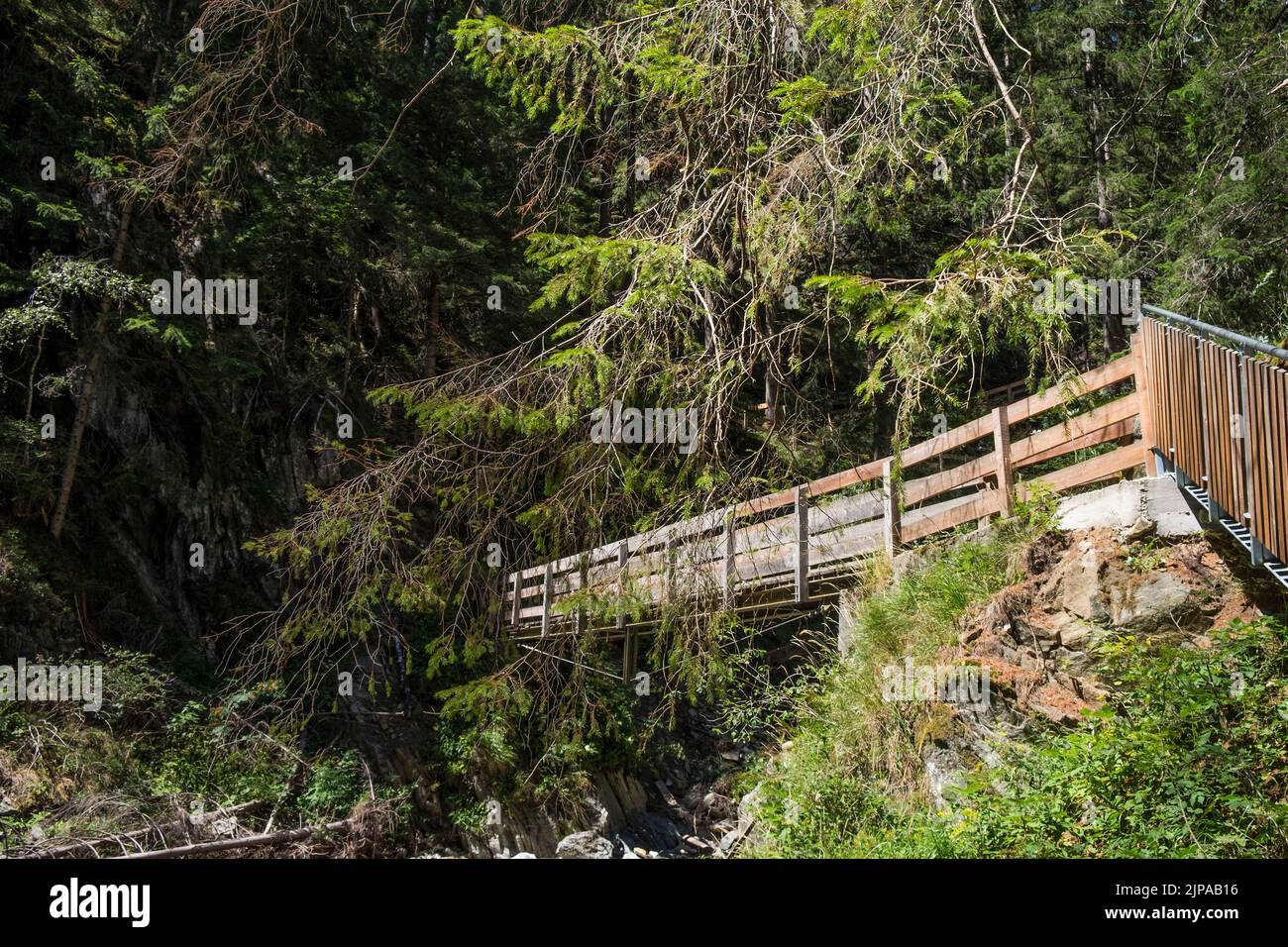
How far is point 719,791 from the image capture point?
53.5 feet

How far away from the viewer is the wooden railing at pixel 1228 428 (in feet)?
14.6

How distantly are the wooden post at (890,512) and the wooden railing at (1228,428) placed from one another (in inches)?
79.3

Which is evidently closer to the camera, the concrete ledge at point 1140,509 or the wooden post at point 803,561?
the concrete ledge at point 1140,509

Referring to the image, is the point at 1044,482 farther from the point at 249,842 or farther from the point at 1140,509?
the point at 249,842

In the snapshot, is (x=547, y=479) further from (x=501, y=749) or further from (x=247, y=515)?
(x=247, y=515)

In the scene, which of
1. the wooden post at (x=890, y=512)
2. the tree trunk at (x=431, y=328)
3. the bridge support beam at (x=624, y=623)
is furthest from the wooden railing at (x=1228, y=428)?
the tree trunk at (x=431, y=328)

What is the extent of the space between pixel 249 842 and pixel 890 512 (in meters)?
7.70

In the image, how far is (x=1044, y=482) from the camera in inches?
274

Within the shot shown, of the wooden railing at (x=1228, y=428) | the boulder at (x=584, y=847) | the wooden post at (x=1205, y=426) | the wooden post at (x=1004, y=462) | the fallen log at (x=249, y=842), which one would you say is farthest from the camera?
the boulder at (x=584, y=847)

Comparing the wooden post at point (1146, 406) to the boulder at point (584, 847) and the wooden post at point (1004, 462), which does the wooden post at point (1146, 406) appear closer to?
the wooden post at point (1004, 462)

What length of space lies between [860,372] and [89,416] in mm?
15067

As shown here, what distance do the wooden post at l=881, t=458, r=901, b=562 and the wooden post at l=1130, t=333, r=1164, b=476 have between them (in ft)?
6.16

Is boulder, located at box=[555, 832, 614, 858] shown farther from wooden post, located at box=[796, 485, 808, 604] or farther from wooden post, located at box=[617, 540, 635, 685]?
wooden post, located at box=[796, 485, 808, 604]
